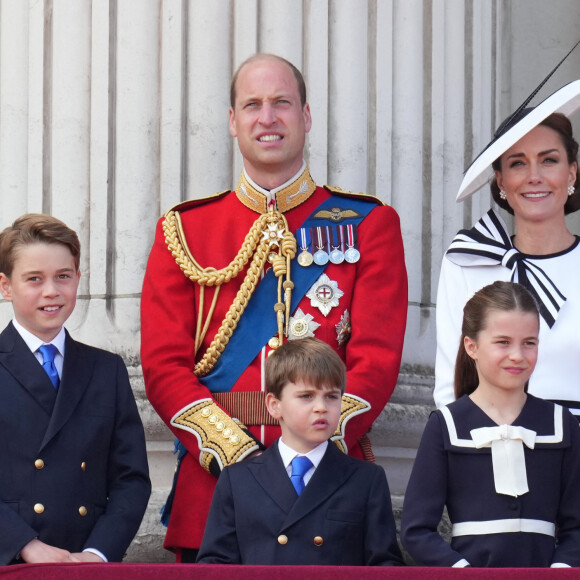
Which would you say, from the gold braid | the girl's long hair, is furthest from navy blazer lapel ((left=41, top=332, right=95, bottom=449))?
the girl's long hair

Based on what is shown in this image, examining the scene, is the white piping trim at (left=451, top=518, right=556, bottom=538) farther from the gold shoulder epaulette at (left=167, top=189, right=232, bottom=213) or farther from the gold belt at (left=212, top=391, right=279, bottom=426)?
the gold shoulder epaulette at (left=167, top=189, right=232, bottom=213)

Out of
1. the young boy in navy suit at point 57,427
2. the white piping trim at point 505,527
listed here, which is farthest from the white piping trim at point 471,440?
the young boy in navy suit at point 57,427

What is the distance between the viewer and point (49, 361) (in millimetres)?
3908

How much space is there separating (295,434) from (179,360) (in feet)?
1.83

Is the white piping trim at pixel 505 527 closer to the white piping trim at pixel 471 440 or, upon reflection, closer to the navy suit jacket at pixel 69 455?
the white piping trim at pixel 471 440

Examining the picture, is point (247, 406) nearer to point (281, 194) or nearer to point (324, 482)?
point (324, 482)

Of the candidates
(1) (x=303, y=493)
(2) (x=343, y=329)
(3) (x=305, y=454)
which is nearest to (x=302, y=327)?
(2) (x=343, y=329)

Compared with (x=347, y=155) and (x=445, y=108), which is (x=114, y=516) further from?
(x=445, y=108)

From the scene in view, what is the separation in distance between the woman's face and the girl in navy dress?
558mm

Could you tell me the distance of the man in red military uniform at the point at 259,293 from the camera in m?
4.14

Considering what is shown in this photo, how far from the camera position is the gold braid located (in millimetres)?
4273

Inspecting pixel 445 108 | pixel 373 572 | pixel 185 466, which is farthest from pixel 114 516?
pixel 445 108

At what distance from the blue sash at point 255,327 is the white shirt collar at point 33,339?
0.49 meters

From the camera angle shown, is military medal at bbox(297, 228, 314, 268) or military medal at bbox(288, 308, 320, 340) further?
military medal at bbox(297, 228, 314, 268)
